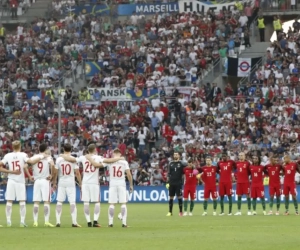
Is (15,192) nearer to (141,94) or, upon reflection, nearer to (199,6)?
(141,94)

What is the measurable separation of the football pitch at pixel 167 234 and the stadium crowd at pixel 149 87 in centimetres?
1712

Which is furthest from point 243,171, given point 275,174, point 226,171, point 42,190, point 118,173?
point 42,190

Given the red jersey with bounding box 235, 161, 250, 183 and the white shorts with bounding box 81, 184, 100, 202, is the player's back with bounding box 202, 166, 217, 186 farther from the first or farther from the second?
the white shorts with bounding box 81, 184, 100, 202

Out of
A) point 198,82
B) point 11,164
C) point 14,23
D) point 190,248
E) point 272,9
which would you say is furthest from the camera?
point 14,23

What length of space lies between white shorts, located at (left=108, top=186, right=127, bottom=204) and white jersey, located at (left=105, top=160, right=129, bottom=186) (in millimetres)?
138

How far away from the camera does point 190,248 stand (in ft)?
71.8

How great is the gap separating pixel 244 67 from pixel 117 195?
1189 inches

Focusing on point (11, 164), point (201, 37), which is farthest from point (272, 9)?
point (11, 164)

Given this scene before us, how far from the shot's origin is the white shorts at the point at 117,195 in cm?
2880

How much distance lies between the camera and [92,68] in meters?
61.6

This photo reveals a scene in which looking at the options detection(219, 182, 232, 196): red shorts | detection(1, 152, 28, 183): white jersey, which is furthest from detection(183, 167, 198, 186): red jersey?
detection(1, 152, 28, 183): white jersey

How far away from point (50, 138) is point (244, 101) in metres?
10.4

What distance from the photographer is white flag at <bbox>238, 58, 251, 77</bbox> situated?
58.1 metres

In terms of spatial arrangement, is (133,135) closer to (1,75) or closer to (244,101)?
(244,101)
